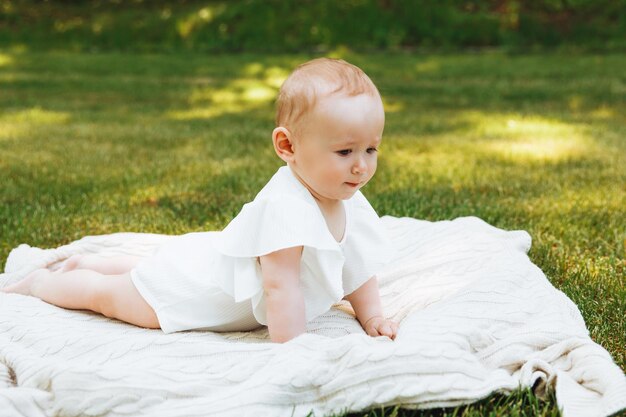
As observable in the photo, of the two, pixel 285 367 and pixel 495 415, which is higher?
pixel 285 367

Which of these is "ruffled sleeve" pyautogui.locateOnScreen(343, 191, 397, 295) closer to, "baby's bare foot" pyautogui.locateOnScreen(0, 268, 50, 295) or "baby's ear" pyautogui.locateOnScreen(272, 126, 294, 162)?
"baby's ear" pyautogui.locateOnScreen(272, 126, 294, 162)

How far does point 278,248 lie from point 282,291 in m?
0.13

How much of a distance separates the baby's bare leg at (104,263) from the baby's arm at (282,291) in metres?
0.77

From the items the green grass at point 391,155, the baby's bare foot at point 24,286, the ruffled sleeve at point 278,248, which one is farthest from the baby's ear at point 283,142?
the baby's bare foot at point 24,286

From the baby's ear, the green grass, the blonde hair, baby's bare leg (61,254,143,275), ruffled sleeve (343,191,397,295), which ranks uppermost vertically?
the blonde hair

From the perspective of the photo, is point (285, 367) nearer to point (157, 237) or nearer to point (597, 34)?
point (157, 237)

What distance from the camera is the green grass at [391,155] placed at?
3611 millimetres

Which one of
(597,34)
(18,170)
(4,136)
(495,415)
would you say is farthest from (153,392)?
(597,34)

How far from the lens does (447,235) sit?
3199mm

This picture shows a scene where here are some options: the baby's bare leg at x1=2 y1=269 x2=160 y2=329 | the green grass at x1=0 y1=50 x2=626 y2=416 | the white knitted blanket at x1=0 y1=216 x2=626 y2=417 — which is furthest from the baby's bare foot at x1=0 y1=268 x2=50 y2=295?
the green grass at x1=0 y1=50 x2=626 y2=416

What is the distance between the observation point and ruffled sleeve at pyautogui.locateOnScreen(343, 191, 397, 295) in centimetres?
254

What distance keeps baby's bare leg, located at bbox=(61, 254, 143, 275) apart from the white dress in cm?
28

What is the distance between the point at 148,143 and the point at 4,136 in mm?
1148

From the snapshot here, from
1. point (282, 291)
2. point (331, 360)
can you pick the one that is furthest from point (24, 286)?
point (331, 360)
